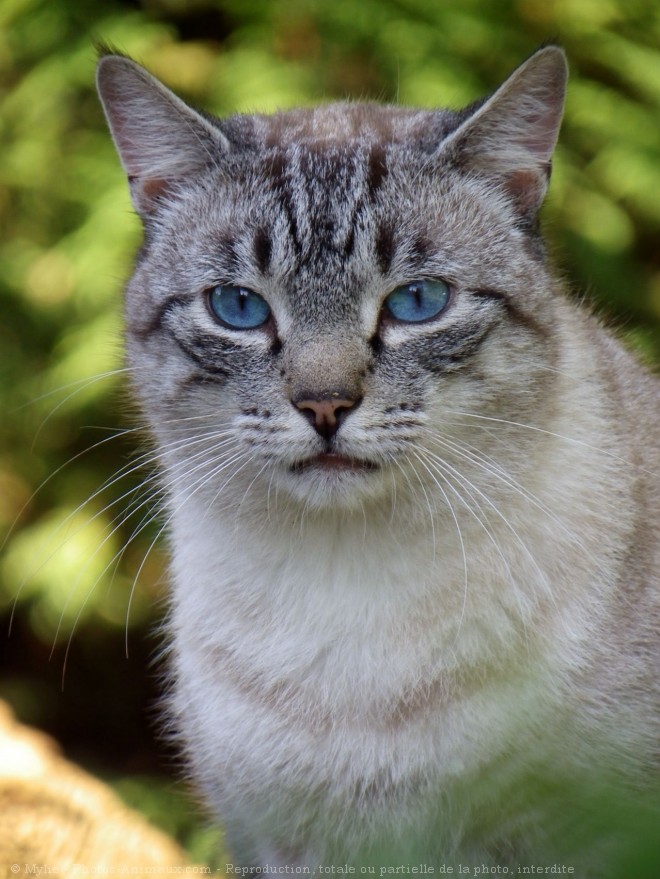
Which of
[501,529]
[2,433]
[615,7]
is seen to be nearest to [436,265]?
[501,529]

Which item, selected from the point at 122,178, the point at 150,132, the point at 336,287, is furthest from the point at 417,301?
the point at 122,178

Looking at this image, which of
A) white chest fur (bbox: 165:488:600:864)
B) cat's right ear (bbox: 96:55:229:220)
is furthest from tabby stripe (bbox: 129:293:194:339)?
white chest fur (bbox: 165:488:600:864)

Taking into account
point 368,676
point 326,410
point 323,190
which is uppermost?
point 323,190

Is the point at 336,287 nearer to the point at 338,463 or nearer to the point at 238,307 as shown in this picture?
the point at 238,307

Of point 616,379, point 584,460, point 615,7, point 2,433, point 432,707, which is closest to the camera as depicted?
point 432,707

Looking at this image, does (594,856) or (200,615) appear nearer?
(594,856)

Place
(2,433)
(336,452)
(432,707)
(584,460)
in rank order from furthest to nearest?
(2,433), (584,460), (432,707), (336,452)

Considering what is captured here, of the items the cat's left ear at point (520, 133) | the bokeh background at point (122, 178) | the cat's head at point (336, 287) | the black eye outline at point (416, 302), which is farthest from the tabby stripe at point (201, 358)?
the bokeh background at point (122, 178)

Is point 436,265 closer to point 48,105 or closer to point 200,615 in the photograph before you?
point 200,615
